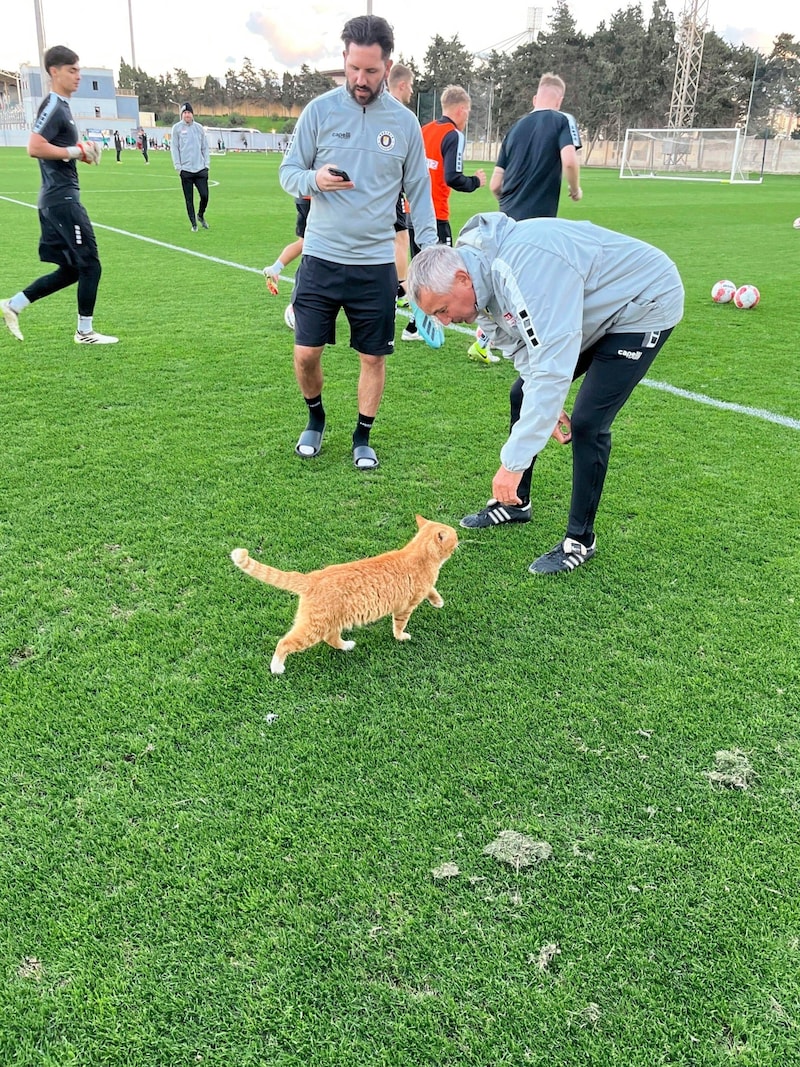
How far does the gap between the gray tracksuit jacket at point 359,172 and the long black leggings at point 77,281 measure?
3050 millimetres

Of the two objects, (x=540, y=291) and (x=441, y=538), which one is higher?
(x=540, y=291)

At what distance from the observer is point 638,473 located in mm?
4688

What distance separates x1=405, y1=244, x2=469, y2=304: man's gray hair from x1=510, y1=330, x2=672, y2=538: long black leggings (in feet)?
2.89

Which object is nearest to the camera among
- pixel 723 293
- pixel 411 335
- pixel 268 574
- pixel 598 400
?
pixel 268 574

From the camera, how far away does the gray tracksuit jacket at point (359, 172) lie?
408cm

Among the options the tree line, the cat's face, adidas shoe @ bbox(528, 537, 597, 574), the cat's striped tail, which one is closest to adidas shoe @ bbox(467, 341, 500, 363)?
adidas shoe @ bbox(528, 537, 597, 574)

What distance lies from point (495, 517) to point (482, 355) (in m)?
3.27

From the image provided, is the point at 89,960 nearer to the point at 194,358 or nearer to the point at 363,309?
the point at 363,309

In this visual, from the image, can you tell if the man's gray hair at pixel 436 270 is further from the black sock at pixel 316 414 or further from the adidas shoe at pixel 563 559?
the black sock at pixel 316 414

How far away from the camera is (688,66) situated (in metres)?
53.4

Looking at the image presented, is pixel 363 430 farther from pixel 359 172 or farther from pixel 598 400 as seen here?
pixel 598 400

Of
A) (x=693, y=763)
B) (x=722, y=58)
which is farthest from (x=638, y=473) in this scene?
(x=722, y=58)

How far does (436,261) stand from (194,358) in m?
4.75

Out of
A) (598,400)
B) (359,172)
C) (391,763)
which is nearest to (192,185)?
(359,172)
